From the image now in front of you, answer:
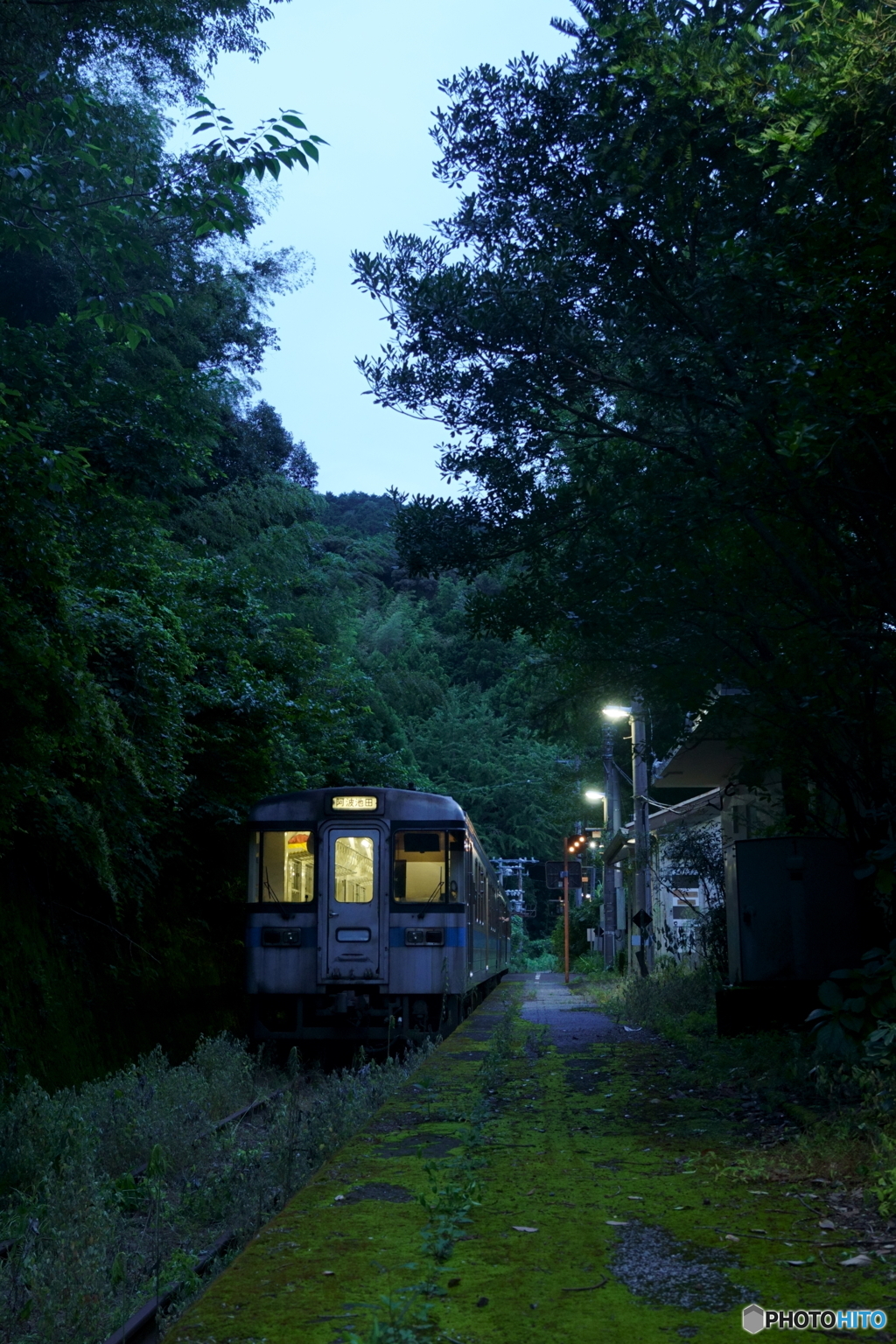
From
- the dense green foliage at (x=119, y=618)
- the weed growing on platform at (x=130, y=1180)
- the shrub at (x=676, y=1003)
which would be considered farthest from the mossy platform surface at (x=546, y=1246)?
the shrub at (x=676, y=1003)

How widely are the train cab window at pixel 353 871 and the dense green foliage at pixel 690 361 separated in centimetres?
385


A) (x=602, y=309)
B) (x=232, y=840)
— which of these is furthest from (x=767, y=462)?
(x=232, y=840)

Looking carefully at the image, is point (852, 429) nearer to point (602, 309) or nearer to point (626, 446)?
point (602, 309)

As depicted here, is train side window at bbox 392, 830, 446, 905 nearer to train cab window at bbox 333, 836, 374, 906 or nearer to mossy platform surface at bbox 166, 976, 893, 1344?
train cab window at bbox 333, 836, 374, 906

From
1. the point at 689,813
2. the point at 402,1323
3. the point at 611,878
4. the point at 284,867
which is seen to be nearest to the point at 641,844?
the point at 689,813

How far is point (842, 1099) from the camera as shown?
22.1 feet

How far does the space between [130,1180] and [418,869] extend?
6536mm

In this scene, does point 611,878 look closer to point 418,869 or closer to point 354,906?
point 418,869

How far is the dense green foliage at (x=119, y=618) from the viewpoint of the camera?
8461mm

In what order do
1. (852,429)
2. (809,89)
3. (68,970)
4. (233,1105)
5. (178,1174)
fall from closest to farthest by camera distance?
(809,89) → (852,429) → (178,1174) → (233,1105) → (68,970)

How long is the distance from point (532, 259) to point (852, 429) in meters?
3.32

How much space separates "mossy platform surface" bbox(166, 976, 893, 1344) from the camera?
3.37m

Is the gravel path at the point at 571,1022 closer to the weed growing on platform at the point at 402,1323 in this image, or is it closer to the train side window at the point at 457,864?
the train side window at the point at 457,864

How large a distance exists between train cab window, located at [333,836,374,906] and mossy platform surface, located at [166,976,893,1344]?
19.0ft
